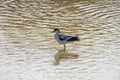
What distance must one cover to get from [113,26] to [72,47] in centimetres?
243

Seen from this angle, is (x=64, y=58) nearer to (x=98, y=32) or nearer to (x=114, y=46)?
(x=114, y=46)

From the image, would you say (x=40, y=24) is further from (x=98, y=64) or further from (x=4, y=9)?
(x=98, y=64)

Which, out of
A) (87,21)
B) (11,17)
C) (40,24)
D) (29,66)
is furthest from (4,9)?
(29,66)

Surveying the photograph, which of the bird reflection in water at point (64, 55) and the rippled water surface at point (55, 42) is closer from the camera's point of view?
the rippled water surface at point (55, 42)

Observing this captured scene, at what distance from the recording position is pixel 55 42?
8156 mm

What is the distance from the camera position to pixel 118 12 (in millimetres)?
11859

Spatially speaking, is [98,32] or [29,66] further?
[98,32]

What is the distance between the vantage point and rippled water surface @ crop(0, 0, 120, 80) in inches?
253

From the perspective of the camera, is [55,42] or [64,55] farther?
[55,42]

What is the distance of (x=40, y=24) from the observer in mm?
9930

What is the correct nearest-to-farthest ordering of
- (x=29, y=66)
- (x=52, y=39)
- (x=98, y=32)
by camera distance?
(x=29, y=66), (x=52, y=39), (x=98, y=32)

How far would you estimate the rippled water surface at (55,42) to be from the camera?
643 centimetres

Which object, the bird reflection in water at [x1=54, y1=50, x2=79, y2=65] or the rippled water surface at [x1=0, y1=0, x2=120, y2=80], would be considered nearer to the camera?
the rippled water surface at [x1=0, y1=0, x2=120, y2=80]

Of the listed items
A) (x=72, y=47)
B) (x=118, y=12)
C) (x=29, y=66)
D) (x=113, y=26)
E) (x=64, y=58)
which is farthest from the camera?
(x=118, y=12)
